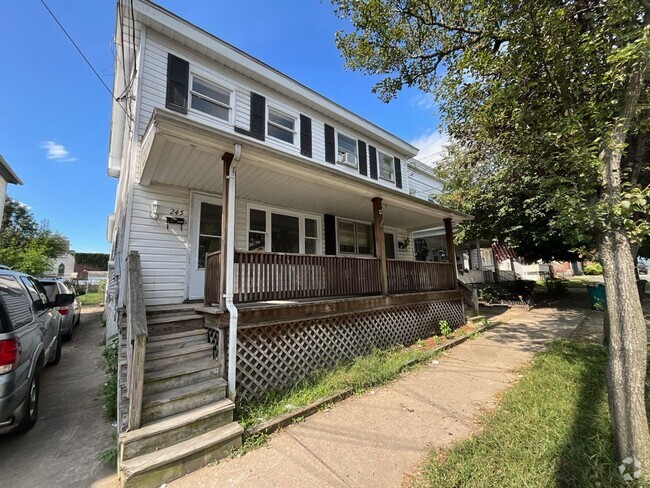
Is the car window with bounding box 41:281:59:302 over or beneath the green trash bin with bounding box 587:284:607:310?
over

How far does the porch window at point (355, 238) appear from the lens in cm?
919

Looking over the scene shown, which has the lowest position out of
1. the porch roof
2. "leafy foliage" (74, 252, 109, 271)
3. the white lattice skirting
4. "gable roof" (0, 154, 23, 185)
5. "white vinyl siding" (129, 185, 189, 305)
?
the white lattice skirting

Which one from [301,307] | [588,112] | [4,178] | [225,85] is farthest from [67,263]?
[588,112]

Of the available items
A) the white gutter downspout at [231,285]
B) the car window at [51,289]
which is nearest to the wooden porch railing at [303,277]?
the white gutter downspout at [231,285]

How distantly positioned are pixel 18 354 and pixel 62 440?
1.36m

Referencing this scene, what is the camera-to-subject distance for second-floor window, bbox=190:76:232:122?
6688 millimetres

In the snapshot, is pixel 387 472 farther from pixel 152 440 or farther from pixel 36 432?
pixel 36 432

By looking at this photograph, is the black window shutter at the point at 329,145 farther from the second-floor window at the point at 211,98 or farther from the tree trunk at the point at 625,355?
the tree trunk at the point at 625,355

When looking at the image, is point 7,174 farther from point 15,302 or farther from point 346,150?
point 346,150

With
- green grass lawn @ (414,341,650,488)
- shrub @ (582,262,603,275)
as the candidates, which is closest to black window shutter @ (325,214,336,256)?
green grass lawn @ (414,341,650,488)

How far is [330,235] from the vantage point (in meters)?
8.55

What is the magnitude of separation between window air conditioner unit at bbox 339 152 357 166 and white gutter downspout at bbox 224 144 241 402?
19.1ft

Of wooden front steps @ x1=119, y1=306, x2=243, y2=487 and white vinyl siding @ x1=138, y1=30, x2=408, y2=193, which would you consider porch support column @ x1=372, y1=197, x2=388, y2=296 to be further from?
wooden front steps @ x1=119, y1=306, x2=243, y2=487

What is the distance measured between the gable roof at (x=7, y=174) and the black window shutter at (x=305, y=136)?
52.1 feet
